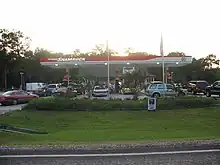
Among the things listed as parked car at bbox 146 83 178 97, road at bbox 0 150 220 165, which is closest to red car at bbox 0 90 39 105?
parked car at bbox 146 83 178 97

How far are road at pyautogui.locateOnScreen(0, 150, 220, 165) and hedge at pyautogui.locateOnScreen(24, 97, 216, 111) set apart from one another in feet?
53.1

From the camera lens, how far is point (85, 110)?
79.4 feet

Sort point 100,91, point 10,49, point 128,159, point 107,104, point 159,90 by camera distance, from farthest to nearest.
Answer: point 10,49 → point 100,91 → point 159,90 → point 107,104 → point 128,159

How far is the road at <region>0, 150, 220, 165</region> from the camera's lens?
734 centimetres

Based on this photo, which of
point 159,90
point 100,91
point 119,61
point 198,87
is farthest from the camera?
point 119,61

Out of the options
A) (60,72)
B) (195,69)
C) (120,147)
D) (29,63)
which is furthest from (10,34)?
(120,147)

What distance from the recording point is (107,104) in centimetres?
2431

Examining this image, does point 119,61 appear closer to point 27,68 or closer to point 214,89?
point 214,89

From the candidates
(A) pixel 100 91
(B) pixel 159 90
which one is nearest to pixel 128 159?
(B) pixel 159 90

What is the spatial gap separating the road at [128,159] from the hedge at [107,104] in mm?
16185

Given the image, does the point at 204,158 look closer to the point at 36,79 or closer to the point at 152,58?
the point at 152,58

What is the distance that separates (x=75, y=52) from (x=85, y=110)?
89.0m

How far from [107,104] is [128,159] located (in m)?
16.8

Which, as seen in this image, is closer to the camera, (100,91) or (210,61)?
(100,91)
